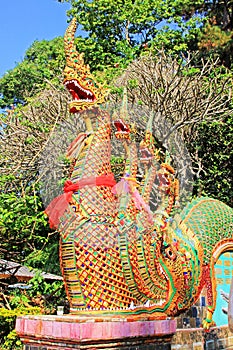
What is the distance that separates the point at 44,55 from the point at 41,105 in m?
8.47

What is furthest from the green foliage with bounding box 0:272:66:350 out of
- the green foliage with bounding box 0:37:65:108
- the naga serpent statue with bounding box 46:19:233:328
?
the green foliage with bounding box 0:37:65:108

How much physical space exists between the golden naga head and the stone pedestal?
1.86 metres

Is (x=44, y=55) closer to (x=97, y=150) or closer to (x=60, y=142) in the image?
(x=60, y=142)

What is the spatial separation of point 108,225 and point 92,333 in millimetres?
939

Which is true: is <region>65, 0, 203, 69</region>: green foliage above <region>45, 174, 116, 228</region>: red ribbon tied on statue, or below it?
above

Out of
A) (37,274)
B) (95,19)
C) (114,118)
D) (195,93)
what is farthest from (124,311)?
(95,19)

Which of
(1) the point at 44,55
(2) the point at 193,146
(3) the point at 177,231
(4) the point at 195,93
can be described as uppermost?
(1) the point at 44,55

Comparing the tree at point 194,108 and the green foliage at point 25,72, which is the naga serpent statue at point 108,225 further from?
the green foliage at point 25,72

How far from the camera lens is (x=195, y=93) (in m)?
9.77

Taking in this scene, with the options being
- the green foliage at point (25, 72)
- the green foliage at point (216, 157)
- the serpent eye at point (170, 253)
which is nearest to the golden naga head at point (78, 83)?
the serpent eye at point (170, 253)

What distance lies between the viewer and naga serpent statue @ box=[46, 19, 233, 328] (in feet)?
12.9

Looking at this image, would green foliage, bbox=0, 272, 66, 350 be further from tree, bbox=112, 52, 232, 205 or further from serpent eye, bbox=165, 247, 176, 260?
tree, bbox=112, 52, 232, 205

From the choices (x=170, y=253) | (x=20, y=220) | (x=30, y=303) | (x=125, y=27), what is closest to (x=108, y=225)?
(x=170, y=253)

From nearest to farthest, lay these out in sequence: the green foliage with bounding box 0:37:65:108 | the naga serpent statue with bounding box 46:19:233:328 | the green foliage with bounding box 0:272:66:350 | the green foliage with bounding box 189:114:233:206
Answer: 1. the naga serpent statue with bounding box 46:19:233:328
2. the green foliage with bounding box 0:272:66:350
3. the green foliage with bounding box 189:114:233:206
4. the green foliage with bounding box 0:37:65:108
